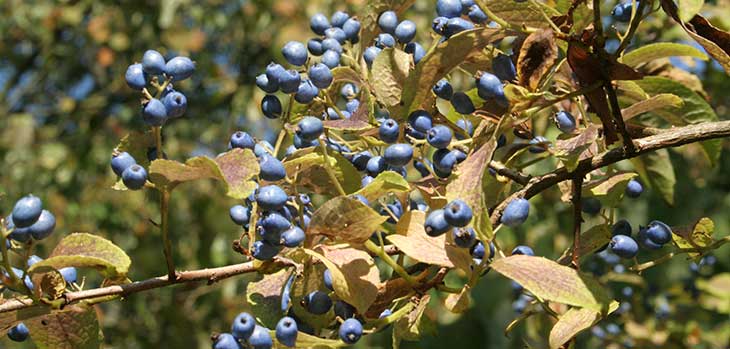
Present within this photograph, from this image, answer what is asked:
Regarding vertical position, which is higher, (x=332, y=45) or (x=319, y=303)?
(x=332, y=45)

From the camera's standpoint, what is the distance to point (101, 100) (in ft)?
16.0

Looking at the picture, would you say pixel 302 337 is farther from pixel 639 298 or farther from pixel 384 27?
pixel 639 298

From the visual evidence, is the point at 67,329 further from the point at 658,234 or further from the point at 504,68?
the point at 658,234

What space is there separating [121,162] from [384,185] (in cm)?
32

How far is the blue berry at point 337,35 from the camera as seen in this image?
126 cm

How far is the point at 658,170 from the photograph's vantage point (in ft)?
5.26

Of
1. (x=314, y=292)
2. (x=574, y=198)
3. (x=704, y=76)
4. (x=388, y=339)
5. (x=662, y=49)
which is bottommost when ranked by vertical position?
(x=388, y=339)

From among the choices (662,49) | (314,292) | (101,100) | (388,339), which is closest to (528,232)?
(388,339)

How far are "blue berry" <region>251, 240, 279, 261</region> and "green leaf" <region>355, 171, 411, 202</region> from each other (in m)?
0.12

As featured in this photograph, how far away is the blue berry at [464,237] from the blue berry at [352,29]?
1.50 ft

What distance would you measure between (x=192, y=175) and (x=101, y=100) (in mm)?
4192

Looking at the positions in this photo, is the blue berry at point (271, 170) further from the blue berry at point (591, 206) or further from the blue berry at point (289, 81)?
the blue berry at point (591, 206)

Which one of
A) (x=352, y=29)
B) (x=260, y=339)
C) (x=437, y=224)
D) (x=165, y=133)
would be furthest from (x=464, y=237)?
(x=165, y=133)

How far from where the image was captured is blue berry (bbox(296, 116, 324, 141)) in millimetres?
987
